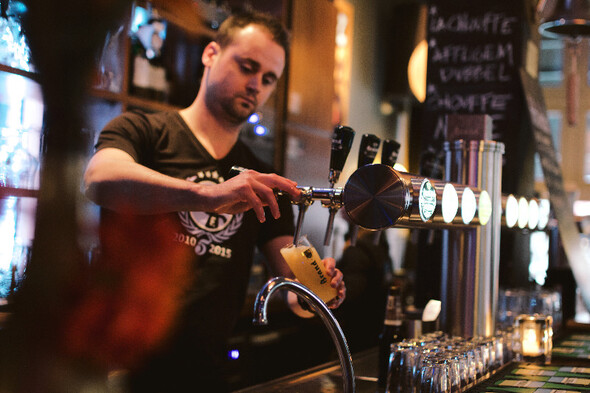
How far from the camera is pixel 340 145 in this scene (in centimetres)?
139

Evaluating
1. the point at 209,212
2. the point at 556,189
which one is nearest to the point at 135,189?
the point at 209,212

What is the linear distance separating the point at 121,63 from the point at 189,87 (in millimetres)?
460

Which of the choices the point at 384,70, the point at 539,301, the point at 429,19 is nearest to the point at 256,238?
the point at 539,301

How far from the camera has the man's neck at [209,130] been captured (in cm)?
200

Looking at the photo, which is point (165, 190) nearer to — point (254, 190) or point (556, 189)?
point (254, 190)

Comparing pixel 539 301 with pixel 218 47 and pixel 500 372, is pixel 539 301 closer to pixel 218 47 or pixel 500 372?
pixel 500 372

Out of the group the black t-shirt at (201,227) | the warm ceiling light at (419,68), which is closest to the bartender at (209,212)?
the black t-shirt at (201,227)

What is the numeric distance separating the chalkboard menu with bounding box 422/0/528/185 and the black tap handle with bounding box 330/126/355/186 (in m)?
1.59

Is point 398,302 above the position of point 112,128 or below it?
below

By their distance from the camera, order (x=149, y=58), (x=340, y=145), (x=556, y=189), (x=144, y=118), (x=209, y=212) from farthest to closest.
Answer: (x=149, y=58) < (x=556, y=189) < (x=144, y=118) < (x=209, y=212) < (x=340, y=145)

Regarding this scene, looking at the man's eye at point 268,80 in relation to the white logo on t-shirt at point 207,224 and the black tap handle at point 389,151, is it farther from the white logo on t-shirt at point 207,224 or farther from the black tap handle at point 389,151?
the black tap handle at point 389,151

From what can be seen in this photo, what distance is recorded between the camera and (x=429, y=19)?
3.07m

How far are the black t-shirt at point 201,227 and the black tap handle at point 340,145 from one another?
1.70ft

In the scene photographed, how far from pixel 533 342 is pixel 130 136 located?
1195mm
